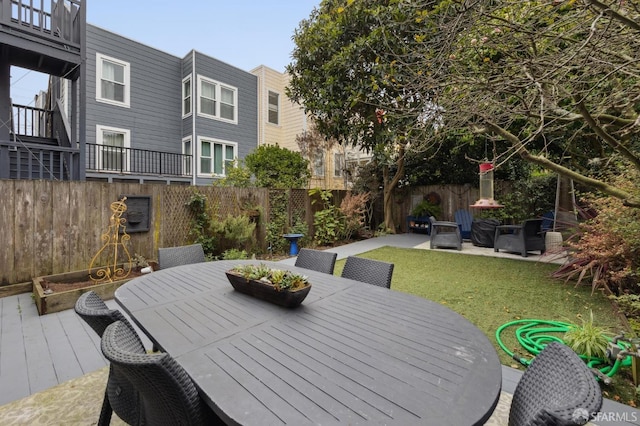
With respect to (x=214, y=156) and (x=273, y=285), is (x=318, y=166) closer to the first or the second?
(x=214, y=156)

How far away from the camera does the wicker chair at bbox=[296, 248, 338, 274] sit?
2941mm

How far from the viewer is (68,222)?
4289mm

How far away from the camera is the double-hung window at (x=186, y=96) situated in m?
10.7

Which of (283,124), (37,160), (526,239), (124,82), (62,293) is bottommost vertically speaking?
(62,293)

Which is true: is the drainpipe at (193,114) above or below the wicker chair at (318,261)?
above

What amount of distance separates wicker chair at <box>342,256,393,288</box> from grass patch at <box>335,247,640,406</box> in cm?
120

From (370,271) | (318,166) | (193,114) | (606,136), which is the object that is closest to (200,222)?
(370,271)

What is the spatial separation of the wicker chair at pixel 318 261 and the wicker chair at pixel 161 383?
74.4 inches

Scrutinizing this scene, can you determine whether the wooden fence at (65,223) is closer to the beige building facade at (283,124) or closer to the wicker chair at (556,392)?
the wicker chair at (556,392)

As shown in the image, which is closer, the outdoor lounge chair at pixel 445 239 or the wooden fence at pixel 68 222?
the wooden fence at pixel 68 222

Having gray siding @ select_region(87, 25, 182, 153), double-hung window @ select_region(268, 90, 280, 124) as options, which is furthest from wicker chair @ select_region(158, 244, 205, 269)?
double-hung window @ select_region(268, 90, 280, 124)

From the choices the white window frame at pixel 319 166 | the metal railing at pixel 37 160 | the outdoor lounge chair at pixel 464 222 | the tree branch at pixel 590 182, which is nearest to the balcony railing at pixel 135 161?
the metal railing at pixel 37 160

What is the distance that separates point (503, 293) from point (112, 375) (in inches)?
182

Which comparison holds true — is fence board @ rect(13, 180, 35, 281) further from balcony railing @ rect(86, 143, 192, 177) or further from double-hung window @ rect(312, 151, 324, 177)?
double-hung window @ rect(312, 151, 324, 177)
